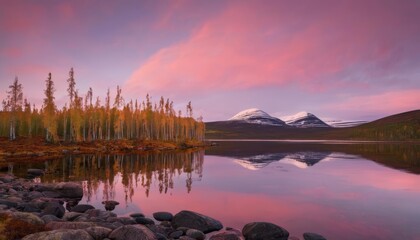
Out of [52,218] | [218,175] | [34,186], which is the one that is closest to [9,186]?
[34,186]

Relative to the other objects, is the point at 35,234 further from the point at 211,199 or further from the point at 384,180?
the point at 384,180

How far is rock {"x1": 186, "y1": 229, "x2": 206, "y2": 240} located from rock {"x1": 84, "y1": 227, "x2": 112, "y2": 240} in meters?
4.21

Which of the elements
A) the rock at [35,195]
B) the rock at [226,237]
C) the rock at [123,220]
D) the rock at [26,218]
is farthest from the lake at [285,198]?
the rock at [26,218]

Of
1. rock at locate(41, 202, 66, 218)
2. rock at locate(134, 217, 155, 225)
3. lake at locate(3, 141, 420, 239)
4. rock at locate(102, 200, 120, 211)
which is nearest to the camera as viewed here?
rock at locate(134, 217, 155, 225)

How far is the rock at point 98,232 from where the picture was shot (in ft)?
45.4

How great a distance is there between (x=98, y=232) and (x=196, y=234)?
16.4ft

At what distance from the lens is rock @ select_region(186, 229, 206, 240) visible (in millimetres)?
16203

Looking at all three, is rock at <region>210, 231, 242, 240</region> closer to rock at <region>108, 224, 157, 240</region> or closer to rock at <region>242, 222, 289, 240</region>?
rock at <region>242, 222, 289, 240</region>

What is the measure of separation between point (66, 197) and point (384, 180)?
114 feet

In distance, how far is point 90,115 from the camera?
11806 cm

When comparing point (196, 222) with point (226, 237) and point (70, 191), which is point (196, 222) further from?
point (70, 191)

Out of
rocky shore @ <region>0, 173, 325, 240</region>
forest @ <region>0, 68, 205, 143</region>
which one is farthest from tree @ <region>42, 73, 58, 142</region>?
rocky shore @ <region>0, 173, 325, 240</region>

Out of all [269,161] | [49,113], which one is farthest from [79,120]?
[269,161]

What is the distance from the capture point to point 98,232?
14.0 meters
